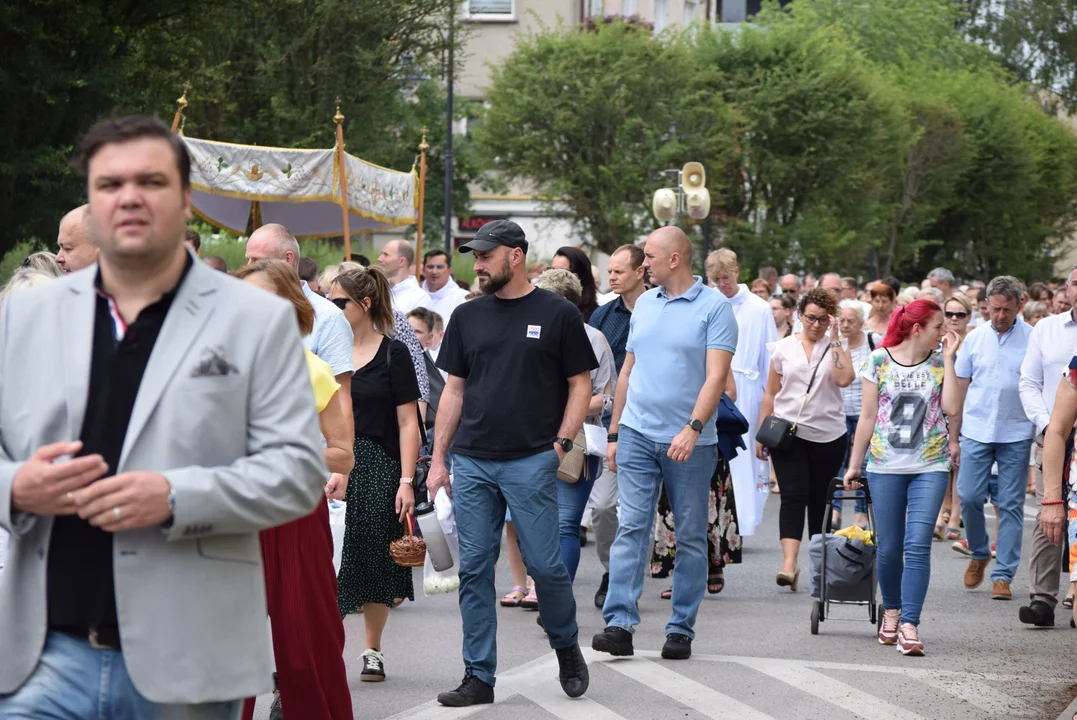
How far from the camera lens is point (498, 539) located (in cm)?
713

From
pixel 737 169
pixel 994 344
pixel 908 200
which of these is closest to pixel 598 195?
pixel 737 169

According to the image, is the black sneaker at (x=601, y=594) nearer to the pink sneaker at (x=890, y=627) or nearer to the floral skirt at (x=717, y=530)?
the floral skirt at (x=717, y=530)

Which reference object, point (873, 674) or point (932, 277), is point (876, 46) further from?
point (873, 674)

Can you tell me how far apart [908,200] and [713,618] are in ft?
149

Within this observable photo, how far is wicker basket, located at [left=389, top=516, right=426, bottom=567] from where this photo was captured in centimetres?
732

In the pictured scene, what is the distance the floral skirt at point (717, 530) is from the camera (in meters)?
10.2

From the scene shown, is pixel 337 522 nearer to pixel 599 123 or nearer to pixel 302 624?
pixel 302 624

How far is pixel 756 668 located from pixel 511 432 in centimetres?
170

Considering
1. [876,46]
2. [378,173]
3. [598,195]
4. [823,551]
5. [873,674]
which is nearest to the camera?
[873,674]

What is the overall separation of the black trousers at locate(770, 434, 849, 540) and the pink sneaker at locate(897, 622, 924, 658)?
223cm

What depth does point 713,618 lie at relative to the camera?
925 centimetres

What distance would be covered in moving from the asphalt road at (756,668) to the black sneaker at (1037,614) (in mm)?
62

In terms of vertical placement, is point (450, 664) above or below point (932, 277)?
below

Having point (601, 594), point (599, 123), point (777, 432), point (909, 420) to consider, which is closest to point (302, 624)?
point (909, 420)
